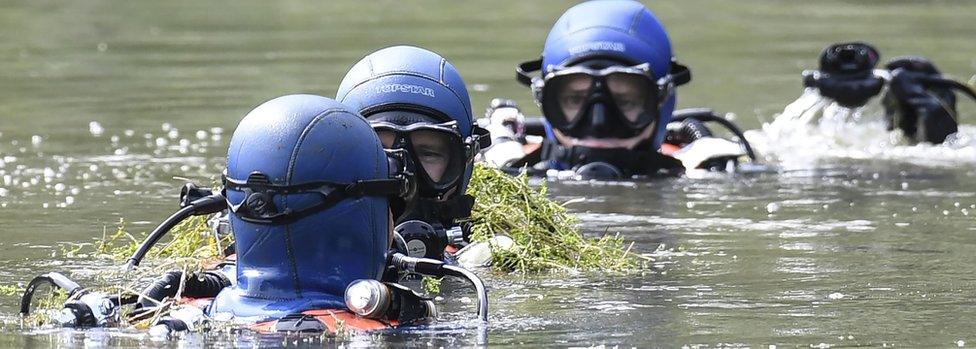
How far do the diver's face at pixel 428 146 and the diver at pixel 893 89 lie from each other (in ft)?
20.9

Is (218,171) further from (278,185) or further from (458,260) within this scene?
(278,185)

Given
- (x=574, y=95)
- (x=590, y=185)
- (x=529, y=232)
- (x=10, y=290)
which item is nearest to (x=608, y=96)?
(x=574, y=95)

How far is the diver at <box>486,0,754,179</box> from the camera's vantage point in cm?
1239

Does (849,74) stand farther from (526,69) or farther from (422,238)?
(422,238)

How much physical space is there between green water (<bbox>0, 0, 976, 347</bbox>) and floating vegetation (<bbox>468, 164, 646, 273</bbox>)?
21 centimetres

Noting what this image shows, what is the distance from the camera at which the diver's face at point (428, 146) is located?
821 cm

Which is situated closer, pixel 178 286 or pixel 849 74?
pixel 178 286

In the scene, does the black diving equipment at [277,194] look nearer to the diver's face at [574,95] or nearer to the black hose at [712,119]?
the diver's face at [574,95]

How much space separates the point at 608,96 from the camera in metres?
12.4

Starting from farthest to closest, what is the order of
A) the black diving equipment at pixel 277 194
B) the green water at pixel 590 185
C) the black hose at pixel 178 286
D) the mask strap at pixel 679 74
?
the mask strap at pixel 679 74
the green water at pixel 590 185
the black hose at pixel 178 286
the black diving equipment at pixel 277 194

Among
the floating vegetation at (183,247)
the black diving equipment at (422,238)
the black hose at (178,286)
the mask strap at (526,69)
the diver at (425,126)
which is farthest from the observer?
the mask strap at (526,69)

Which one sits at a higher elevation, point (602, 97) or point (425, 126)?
point (602, 97)

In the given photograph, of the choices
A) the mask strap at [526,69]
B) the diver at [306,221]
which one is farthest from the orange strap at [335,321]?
the mask strap at [526,69]

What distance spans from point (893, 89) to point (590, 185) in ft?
10.7
